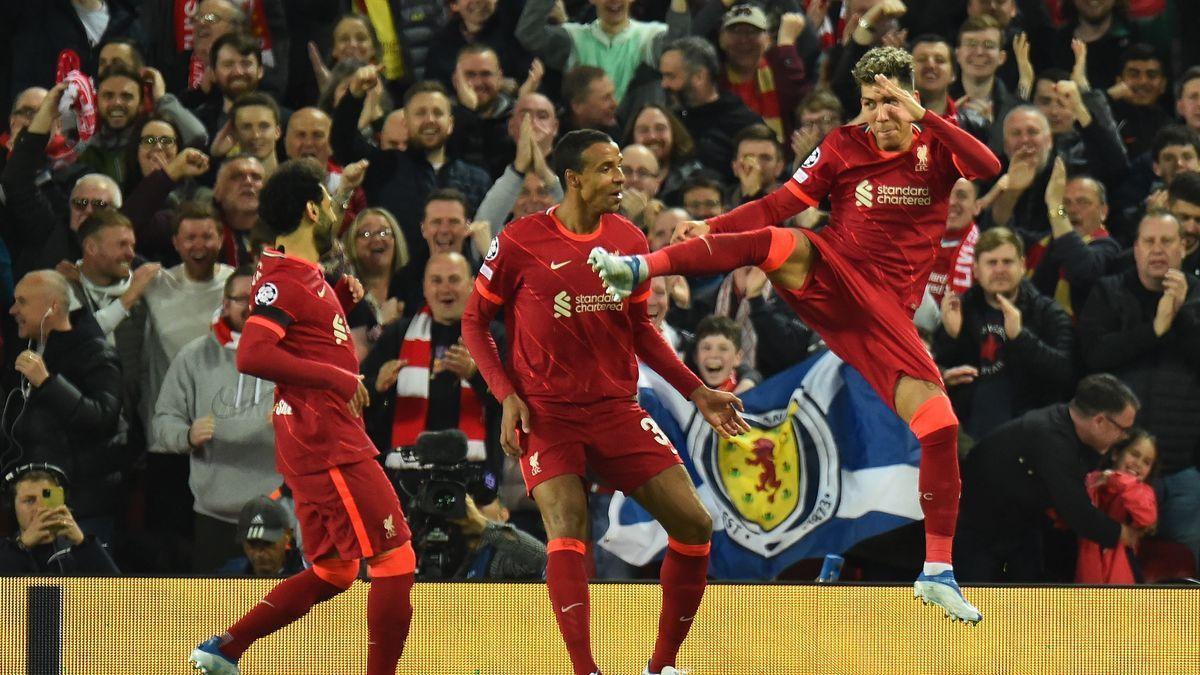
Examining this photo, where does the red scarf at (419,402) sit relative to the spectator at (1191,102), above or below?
below

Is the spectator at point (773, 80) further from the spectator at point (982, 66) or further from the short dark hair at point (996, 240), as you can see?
the short dark hair at point (996, 240)

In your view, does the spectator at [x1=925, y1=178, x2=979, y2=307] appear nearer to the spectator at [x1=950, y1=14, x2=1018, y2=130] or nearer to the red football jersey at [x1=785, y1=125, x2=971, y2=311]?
the spectator at [x1=950, y1=14, x2=1018, y2=130]

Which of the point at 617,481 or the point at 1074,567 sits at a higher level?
the point at 617,481

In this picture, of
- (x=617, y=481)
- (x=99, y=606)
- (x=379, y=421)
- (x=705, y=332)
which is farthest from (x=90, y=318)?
(x=617, y=481)

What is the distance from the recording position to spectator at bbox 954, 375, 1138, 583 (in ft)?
31.6

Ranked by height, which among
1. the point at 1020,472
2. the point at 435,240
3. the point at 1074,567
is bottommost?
the point at 1074,567

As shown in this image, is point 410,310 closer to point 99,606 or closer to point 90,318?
point 90,318

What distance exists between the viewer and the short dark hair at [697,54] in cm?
1184

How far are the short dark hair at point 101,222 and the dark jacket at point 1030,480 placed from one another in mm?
4577

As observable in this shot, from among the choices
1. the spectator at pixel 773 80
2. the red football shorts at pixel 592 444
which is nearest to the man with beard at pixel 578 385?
the red football shorts at pixel 592 444

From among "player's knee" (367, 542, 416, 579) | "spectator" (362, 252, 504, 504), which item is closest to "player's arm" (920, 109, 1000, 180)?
"player's knee" (367, 542, 416, 579)

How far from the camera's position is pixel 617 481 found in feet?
25.1

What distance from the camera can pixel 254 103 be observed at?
11.5m

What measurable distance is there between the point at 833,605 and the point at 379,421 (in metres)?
2.99
